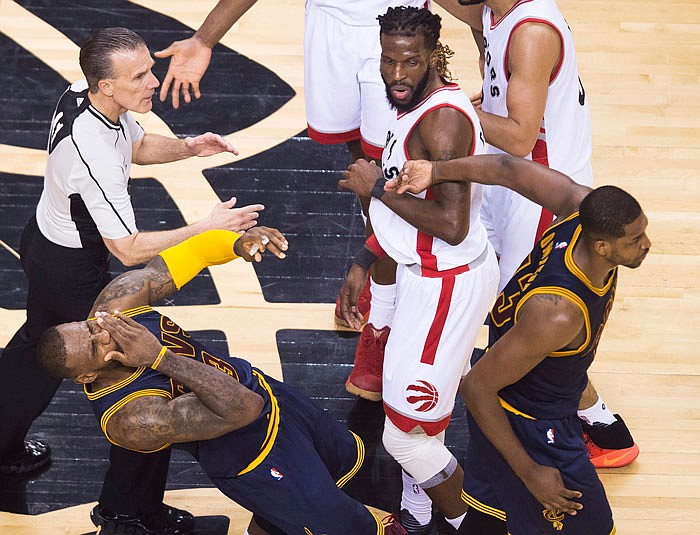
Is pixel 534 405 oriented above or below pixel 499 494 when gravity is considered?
above

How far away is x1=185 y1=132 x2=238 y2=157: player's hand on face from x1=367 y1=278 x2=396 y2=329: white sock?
33.2 inches

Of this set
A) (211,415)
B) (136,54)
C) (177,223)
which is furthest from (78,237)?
(177,223)

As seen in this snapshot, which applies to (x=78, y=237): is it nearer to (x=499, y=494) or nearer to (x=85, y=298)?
(x=85, y=298)

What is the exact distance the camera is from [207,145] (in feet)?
13.7

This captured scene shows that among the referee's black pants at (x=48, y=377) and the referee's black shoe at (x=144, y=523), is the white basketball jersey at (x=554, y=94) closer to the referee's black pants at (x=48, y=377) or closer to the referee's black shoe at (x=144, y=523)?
the referee's black pants at (x=48, y=377)

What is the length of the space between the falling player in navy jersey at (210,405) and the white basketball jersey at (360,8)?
4.09 feet

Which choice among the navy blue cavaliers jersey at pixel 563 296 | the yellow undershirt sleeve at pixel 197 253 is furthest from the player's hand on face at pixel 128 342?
the navy blue cavaliers jersey at pixel 563 296

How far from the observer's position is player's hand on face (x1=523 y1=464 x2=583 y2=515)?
3205mm

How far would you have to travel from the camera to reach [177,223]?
5.41 meters

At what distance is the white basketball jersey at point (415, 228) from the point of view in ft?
11.6

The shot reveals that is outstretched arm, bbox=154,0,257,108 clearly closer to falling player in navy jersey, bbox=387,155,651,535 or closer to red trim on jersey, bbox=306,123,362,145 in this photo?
red trim on jersey, bbox=306,123,362,145

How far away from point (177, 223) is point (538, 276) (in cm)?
272

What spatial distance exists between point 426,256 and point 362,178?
14.5 inches

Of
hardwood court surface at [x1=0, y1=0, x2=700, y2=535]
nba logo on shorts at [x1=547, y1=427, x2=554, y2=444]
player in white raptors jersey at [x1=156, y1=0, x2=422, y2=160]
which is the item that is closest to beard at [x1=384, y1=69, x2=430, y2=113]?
player in white raptors jersey at [x1=156, y1=0, x2=422, y2=160]
